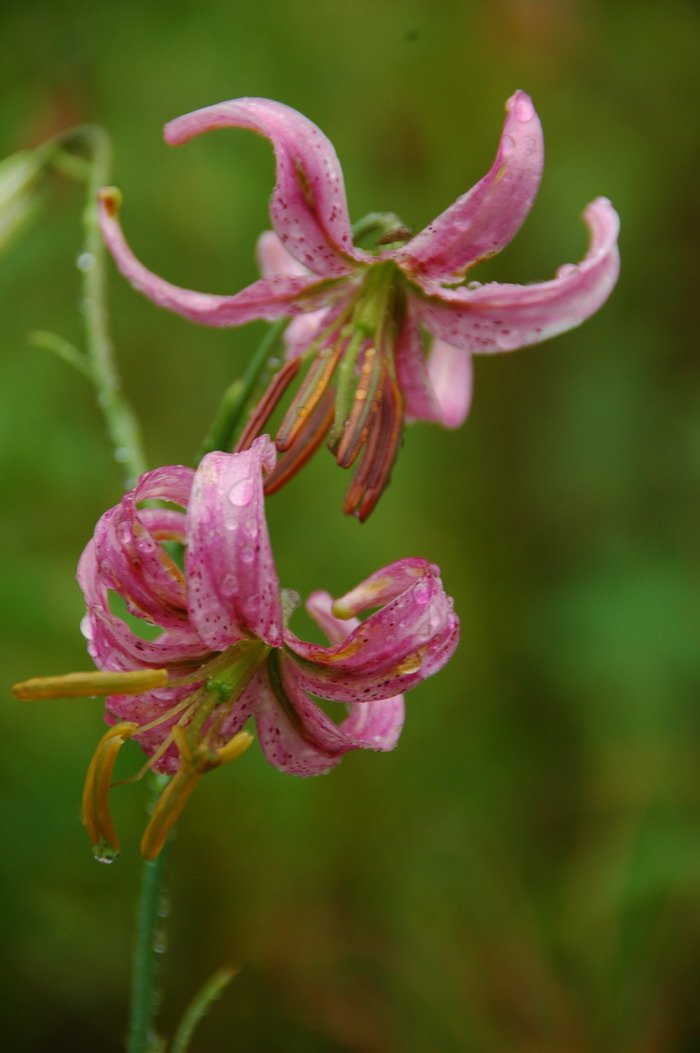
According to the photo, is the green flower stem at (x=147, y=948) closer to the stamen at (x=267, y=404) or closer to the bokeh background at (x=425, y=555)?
the stamen at (x=267, y=404)

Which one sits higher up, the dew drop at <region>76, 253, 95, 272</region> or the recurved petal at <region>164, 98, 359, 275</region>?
the dew drop at <region>76, 253, 95, 272</region>

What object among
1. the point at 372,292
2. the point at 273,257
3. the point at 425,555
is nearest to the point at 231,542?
the point at 372,292

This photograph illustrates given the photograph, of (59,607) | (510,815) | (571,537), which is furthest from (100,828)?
(571,537)

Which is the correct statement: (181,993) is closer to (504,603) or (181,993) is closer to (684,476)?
(504,603)

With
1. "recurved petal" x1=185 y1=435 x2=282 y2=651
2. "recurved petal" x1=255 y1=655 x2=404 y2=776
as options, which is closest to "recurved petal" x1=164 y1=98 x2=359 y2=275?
"recurved petal" x1=185 y1=435 x2=282 y2=651

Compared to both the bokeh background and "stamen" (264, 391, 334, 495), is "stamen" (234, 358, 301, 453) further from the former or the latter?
the bokeh background

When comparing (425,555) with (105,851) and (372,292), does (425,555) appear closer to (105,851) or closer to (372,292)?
(372,292)
